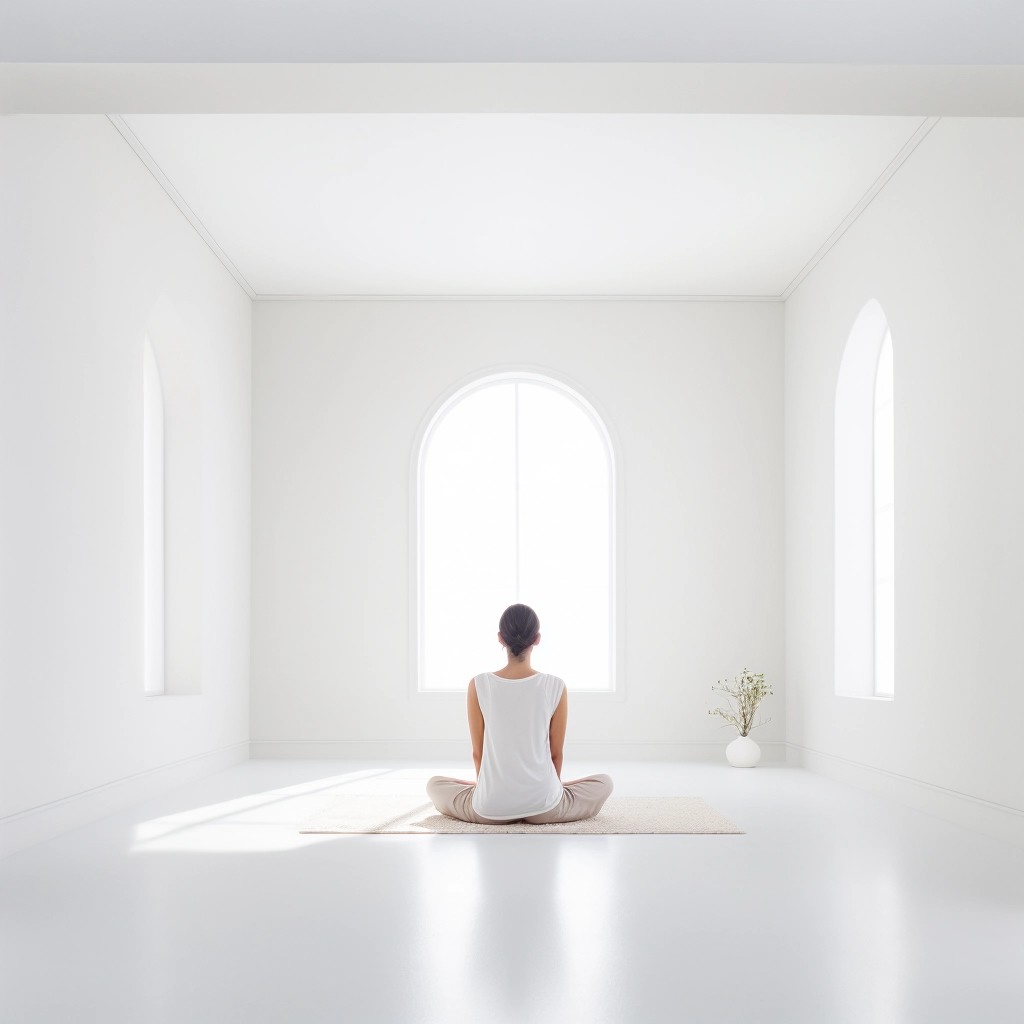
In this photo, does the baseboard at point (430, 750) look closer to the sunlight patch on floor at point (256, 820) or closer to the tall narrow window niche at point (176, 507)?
the sunlight patch on floor at point (256, 820)

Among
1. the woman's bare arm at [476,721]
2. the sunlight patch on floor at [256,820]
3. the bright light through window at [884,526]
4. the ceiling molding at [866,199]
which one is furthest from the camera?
the bright light through window at [884,526]

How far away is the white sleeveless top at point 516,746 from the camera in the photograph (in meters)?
4.79

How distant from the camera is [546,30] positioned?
128 inches

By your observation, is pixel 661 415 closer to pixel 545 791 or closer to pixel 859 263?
pixel 859 263

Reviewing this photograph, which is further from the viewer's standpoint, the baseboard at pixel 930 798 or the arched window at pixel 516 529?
the arched window at pixel 516 529

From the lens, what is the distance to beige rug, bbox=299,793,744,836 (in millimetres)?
4762

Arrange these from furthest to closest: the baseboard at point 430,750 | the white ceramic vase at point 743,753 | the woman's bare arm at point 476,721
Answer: the baseboard at point 430,750, the white ceramic vase at point 743,753, the woman's bare arm at point 476,721

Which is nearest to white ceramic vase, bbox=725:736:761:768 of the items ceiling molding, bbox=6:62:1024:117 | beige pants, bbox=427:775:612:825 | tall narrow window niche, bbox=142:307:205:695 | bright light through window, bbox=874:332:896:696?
bright light through window, bbox=874:332:896:696

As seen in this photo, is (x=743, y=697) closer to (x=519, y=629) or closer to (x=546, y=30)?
(x=519, y=629)

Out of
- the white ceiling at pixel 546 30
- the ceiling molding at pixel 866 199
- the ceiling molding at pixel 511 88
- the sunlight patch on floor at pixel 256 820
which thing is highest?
the ceiling molding at pixel 866 199

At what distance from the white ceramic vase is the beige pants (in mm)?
2643

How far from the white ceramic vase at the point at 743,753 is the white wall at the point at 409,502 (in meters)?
0.50

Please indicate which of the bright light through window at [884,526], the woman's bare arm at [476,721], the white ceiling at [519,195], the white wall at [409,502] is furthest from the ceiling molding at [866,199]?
the woman's bare arm at [476,721]

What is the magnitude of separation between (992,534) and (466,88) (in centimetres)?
282
